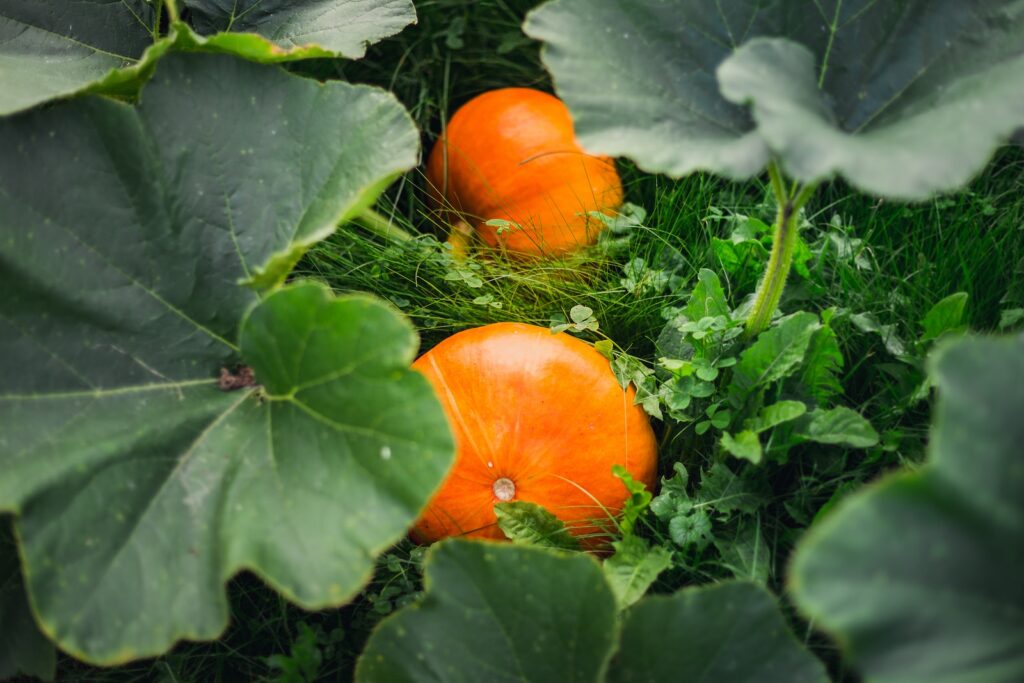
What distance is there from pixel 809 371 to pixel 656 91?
56 centimetres

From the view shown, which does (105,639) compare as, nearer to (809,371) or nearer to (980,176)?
(809,371)

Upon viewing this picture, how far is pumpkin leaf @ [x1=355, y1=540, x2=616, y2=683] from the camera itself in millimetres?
1216

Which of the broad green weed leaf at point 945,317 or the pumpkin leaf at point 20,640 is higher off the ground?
the broad green weed leaf at point 945,317

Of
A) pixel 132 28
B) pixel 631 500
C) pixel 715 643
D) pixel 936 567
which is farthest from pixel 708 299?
pixel 132 28

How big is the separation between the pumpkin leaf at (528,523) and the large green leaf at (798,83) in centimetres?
63

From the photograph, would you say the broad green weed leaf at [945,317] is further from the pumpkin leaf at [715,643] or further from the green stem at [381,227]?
the green stem at [381,227]

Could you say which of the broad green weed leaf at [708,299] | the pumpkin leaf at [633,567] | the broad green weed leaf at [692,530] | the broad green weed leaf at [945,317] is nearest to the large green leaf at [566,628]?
the pumpkin leaf at [633,567]

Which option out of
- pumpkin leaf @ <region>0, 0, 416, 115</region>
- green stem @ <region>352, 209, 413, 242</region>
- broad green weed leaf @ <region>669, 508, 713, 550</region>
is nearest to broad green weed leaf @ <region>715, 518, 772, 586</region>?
broad green weed leaf @ <region>669, 508, 713, 550</region>

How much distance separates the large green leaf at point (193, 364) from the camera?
Result: 1147 millimetres

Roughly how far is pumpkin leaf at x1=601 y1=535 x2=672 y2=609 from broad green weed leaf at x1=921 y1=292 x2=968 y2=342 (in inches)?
24.3

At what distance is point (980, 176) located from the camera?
189cm

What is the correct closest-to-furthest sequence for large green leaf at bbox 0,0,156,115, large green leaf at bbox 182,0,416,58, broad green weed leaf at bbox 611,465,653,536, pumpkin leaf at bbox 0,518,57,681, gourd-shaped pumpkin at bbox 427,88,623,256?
pumpkin leaf at bbox 0,518,57,681 → broad green weed leaf at bbox 611,465,653,536 → large green leaf at bbox 0,0,156,115 → large green leaf at bbox 182,0,416,58 → gourd-shaped pumpkin at bbox 427,88,623,256

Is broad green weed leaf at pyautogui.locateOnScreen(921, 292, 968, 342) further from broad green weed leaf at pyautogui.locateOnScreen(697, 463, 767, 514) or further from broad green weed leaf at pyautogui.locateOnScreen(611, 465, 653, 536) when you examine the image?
broad green weed leaf at pyautogui.locateOnScreen(611, 465, 653, 536)

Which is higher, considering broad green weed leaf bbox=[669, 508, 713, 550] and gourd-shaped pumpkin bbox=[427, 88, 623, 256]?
gourd-shaped pumpkin bbox=[427, 88, 623, 256]
